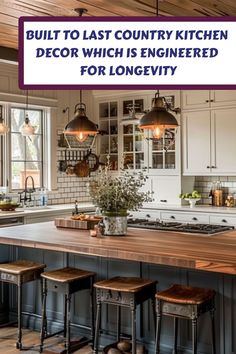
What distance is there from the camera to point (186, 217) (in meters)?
6.26

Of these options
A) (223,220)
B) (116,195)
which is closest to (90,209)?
(223,220)

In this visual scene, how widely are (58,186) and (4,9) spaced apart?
10.9 feet

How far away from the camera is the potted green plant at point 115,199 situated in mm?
3949

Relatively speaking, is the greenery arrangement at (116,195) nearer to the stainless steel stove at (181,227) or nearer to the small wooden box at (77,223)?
the small wooden box at (77,223)

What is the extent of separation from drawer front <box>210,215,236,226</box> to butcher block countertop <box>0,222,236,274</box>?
1570mm

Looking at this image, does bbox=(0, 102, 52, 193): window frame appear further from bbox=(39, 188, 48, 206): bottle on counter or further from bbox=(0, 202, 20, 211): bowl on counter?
bbox=(0, 202, 20, 211): bowl on counter

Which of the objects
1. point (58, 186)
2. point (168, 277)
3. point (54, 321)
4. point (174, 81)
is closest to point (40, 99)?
point (58, 186)

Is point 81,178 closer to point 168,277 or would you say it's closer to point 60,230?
point 60,230

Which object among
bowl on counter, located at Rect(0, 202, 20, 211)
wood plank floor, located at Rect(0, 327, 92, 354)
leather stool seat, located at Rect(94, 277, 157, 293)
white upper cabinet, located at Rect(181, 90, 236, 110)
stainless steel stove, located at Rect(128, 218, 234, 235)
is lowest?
wood plank floor, located at Rect(0, 327, 92, 354)

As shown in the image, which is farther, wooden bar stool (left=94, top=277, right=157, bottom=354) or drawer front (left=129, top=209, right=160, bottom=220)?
drawer front (left=129, top=209, right=160, bottom=220)

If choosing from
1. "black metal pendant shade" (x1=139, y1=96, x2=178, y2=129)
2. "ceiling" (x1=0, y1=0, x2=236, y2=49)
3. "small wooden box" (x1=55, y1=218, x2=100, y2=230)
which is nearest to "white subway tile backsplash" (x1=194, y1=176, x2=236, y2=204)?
"small wooden box" (x1=55, y1=218, x2=100, y2=230)

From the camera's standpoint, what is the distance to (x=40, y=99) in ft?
21.9

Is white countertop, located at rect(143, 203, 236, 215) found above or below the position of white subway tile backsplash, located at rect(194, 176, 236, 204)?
below

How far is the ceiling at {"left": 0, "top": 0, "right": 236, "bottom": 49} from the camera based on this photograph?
152 inches
